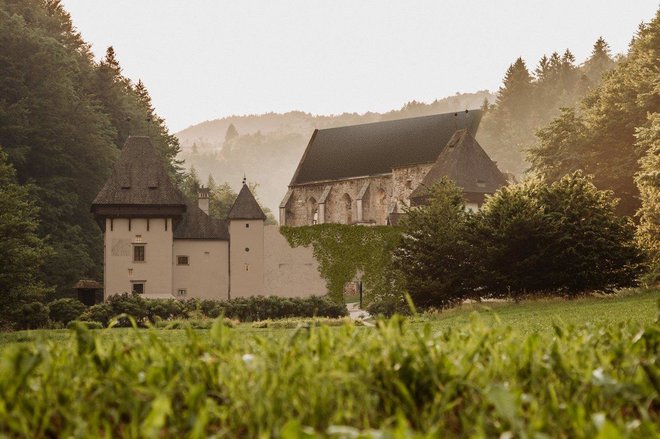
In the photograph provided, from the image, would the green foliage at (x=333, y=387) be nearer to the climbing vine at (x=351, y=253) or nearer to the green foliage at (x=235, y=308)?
the green foliage at (x=235, y=308)

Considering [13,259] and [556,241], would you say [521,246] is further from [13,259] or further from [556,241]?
[13,259]

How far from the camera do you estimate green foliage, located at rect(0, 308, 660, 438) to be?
3275mm

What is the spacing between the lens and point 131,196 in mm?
52125

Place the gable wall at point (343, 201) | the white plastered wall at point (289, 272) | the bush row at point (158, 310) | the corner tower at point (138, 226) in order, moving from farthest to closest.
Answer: the gable wall at point (343, 201) < the white plastered wall at point (289, 272) < the corner tower at point (138, 226) < the bush row at point (158, 310)

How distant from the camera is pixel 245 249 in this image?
176 feet

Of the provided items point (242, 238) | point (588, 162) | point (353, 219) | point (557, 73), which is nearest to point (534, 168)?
point (588, 162)

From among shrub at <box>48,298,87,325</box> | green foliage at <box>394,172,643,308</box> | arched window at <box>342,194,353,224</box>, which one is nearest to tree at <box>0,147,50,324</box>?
shrub at <box>48,298,87,325</box>

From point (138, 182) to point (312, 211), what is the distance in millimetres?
31051

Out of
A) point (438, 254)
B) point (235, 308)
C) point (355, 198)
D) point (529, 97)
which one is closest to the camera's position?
point (438, 254)

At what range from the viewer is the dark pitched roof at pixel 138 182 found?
52.0 m

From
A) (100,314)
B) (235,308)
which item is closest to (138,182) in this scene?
(235,308)

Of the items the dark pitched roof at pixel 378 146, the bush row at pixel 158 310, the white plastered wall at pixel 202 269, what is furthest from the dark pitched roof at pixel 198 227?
the dark pitched roof at pixel 378 146

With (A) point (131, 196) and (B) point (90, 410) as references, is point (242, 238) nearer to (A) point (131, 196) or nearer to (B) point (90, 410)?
(A) point (131, 196)

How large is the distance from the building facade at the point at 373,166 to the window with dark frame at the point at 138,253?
20879mm
